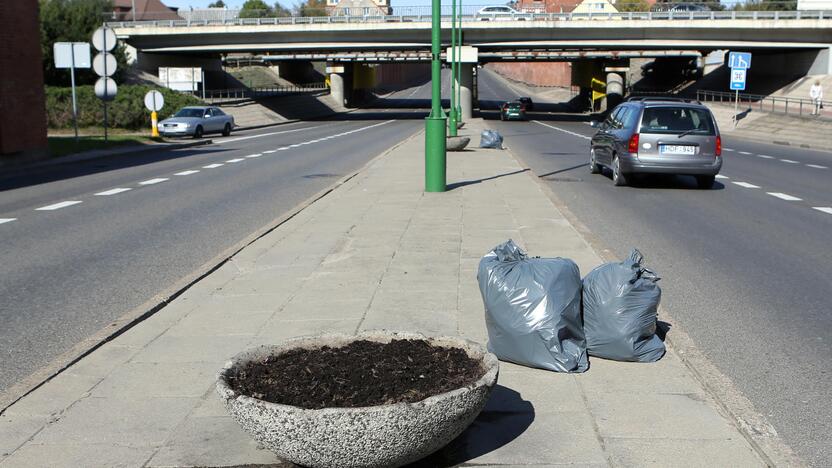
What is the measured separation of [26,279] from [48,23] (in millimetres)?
51970

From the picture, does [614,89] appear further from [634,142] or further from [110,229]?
[110,229]

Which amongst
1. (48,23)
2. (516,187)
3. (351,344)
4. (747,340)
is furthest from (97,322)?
(48,23)

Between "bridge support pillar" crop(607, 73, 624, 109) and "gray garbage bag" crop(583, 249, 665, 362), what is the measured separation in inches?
3335

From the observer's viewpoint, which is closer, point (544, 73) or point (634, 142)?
point (634, 142)

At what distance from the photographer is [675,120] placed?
59.5 ft

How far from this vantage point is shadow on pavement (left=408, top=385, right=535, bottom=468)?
4.27 m

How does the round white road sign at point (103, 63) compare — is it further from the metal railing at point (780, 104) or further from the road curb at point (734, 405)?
the metal railing at point (780, 104)

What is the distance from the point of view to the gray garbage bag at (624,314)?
581cm

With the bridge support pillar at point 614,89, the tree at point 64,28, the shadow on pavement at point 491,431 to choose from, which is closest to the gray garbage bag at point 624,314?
the shadow on pavement at point 491,431

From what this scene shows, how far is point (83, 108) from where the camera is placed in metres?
47.3

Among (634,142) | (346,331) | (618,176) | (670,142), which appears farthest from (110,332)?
(618,176)

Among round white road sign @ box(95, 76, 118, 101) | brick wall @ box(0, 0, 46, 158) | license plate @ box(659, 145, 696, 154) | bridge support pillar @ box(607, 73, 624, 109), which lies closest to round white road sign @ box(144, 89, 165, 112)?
round white road sign @ box(95, 76, 118, 101)

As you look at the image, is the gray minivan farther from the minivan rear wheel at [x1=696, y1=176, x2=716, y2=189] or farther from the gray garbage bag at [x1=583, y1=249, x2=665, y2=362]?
the gray garbage bag at [x1=583, y1=249, x2=665, y2=362]

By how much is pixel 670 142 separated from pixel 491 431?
1419cm
